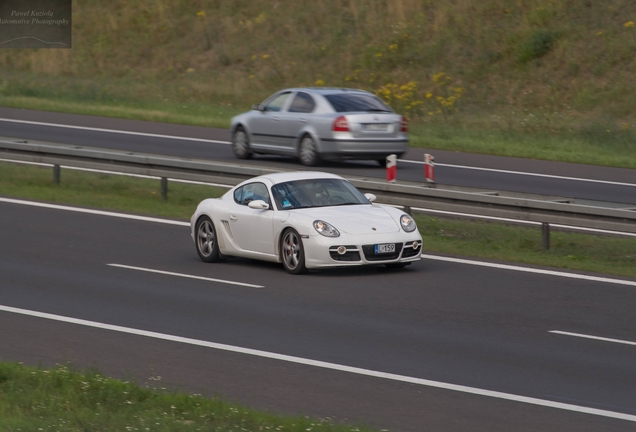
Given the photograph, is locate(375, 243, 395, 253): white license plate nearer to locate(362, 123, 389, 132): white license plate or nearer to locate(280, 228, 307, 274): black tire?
locate(280, 228, 307, 274): black tire

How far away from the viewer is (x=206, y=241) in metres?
15.2

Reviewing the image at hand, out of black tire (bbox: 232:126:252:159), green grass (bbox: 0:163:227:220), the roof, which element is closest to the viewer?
the roof

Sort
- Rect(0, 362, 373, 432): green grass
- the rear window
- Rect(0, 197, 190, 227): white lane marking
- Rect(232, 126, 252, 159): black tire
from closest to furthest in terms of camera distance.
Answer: Rect(0, 362, 373, 432): green grass
Rect(0, 197, 190, 227): white lane marking
the rear window
Rect(232, 126, 252, 159): black tire

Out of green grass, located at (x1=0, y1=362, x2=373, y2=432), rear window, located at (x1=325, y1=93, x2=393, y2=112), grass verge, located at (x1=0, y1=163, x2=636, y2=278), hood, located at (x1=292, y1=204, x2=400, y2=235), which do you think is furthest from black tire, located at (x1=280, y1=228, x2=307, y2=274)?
rear window, located at (x1=325, y1=93, x2=393, y2=112)

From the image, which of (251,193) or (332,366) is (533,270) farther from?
(332,366)

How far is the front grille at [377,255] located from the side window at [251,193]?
5.66ft

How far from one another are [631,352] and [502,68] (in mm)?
27635

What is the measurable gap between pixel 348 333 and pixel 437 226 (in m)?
7.62

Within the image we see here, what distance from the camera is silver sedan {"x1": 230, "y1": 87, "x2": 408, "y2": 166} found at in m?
23.8

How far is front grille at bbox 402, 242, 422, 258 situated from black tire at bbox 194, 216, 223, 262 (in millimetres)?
2686

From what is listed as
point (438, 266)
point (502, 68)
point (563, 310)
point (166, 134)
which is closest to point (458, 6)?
point (502, 68)

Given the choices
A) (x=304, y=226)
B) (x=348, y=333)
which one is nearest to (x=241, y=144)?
(x=304, y=226)

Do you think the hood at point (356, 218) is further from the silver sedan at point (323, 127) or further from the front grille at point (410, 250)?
the silver sedan at point (323, 127)

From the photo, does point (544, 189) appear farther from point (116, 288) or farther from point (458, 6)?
point (458, 6)
